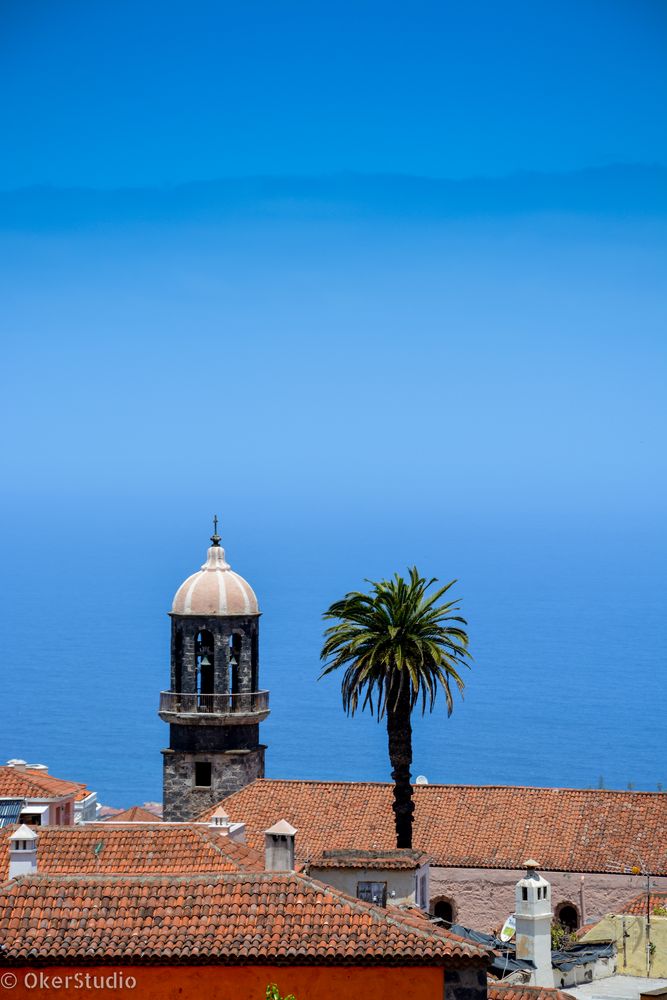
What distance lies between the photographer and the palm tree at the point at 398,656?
51281mm

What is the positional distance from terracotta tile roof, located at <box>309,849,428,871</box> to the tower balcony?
13473 millimetres

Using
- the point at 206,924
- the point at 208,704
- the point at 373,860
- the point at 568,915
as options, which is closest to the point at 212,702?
the point at 208,704

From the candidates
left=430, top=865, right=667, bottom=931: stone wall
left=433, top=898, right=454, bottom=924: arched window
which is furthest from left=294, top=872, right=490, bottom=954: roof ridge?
left=433, top=898, right=454, bottom=924: arched window

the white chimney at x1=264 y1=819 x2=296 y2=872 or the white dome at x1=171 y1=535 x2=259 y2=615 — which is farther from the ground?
the white dome at x1=171 y1=535 x2=259 y2=615

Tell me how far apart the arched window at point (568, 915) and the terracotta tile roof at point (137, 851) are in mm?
15753

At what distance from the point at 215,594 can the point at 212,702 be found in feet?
9.56

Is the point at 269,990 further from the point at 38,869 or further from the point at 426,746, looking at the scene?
the point at 426,746

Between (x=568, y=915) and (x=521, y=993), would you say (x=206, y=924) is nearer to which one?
(x=521, y=993)

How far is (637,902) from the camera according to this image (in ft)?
152

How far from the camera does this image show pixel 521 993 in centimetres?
3253

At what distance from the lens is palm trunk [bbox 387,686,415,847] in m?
50.8

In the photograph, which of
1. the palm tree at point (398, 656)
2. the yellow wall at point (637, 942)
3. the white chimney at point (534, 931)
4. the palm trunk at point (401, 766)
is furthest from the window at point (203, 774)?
the white chimney at point (534, 931)

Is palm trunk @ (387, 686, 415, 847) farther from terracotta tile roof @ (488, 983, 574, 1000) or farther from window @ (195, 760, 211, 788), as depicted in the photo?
terracotta tile roof @ (488, 983, 574, 1000)

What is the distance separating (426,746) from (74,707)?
34050 mm
